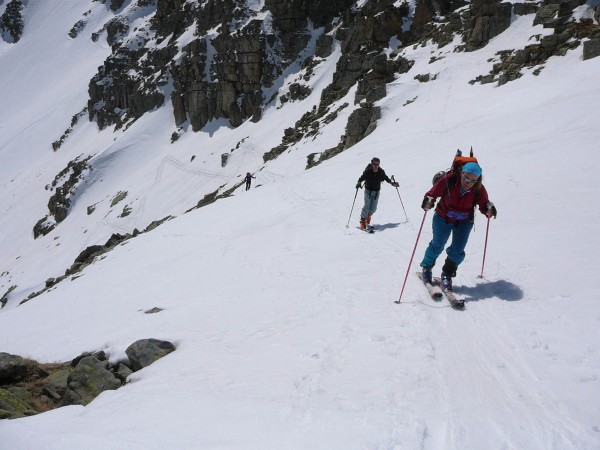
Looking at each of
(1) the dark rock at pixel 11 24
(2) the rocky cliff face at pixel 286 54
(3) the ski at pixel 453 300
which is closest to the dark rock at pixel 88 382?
(3) the ski at pixel 453 300

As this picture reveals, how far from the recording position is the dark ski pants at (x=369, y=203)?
1133 centimetres

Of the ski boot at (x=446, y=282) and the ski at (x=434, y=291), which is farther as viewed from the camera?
the ski boot at (x=446, y=282)

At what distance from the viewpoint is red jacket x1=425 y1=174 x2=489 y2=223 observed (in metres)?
5.93

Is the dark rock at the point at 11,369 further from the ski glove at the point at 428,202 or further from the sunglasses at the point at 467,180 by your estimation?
the sunglasses at the point at 467,180

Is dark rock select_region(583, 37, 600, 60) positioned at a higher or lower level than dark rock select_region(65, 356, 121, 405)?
lower

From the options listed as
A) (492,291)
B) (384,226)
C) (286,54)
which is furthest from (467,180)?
(286,54)

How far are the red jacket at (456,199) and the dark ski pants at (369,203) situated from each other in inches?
203

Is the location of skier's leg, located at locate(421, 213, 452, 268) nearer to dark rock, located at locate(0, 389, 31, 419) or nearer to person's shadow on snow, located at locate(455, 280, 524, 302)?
person's shadow on snow, located at locate(455, 280, 524, 302)

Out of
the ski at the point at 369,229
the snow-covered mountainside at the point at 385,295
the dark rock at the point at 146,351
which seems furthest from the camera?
the ski at the point at 369,229

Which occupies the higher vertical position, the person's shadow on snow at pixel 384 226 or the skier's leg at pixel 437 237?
the skier's leg at pixel 437 237

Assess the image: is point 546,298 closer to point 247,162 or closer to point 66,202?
point 247,162

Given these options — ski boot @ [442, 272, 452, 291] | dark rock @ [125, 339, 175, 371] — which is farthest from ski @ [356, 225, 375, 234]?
dark rock @ [125, 339, 175, 371]

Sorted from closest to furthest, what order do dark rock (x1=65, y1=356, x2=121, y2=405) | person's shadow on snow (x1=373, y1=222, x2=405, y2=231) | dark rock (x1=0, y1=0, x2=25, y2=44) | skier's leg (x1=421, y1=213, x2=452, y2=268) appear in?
dark rock (x1=65, y1=356, x2=121, y2=405) → skier's leg (x1=421, y1=213, x2=452, y2=268) → person's shadow on snow (x1=373, y1=222, x2=405, y2=231) → dark rock (x1=0, y1=0, x2=25, y2=44)

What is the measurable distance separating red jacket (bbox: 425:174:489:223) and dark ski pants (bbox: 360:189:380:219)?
517 centimetres
